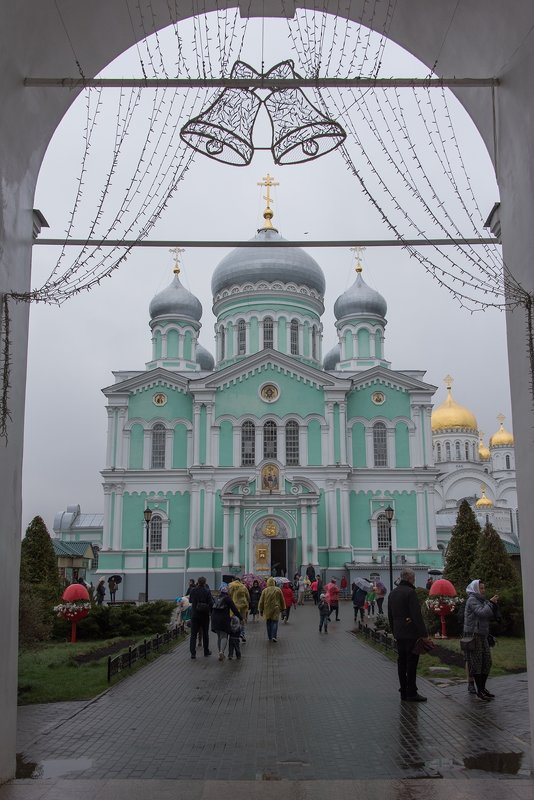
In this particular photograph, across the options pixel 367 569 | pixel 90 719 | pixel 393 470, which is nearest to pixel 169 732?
pixel 90 719

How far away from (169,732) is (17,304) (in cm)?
465

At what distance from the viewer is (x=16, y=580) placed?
23.1 ft

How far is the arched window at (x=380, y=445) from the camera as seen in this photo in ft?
139

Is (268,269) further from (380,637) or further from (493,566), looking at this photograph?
(380,637)

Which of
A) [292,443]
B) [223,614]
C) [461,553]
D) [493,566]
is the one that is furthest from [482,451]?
[223,614]

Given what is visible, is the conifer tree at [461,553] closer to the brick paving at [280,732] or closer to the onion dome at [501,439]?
the brick paving at [280,732]

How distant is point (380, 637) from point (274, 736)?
29.3ft

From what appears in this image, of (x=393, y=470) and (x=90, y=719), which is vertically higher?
(x=393, y=470)

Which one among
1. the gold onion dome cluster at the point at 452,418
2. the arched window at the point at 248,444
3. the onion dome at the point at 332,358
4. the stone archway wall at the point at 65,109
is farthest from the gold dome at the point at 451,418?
the stone archway wall at the point at 65,109

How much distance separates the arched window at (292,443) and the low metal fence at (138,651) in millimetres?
20749

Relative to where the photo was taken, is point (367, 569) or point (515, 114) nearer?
point (515, 114)

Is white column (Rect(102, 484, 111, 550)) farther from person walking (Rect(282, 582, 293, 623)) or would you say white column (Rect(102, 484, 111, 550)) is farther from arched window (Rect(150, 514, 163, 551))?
person walking (Rect(282, 582, 293, 623))

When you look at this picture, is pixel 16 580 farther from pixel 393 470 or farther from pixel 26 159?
pixel 393 470

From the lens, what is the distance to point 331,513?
40250 mm
